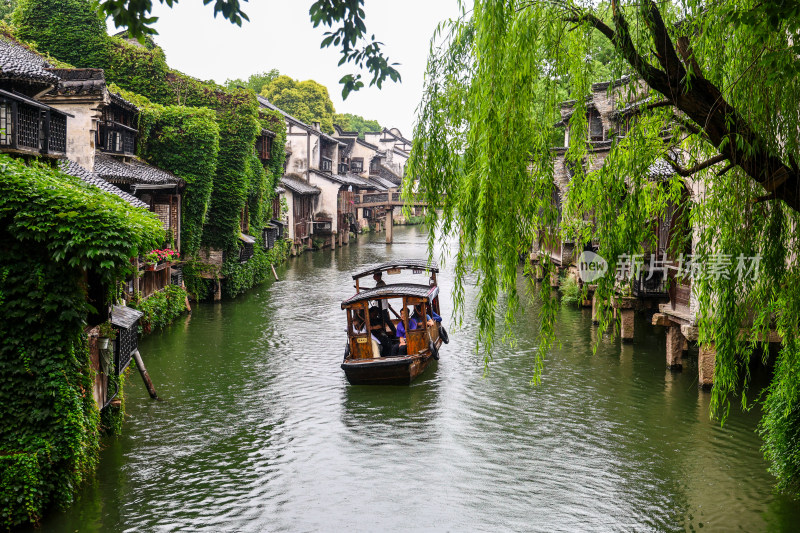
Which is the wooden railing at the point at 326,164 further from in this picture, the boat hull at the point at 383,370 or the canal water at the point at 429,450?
the boat hull at the point at 383,370

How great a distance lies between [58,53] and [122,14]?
2683 cm

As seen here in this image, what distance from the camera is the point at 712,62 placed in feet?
27.0

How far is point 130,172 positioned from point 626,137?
19.0 m

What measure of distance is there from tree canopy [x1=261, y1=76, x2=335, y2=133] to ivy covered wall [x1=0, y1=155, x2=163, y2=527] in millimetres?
65826

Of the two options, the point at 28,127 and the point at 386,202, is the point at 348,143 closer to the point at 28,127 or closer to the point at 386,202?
the point at 386,202

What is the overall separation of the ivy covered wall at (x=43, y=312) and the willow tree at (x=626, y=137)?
4642 mm

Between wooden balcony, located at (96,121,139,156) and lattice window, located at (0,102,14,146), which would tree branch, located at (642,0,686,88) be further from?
wooden balcony, located at (96,121,139,156)

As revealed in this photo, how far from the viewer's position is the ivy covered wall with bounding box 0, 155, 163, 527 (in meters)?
9.82

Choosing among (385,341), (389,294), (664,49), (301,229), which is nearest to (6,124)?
(389,294)

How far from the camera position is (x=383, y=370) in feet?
59.6

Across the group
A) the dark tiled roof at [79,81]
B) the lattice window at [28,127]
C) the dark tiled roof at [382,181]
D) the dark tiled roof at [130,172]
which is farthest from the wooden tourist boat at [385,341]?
the dark tiled roof at [382,181]

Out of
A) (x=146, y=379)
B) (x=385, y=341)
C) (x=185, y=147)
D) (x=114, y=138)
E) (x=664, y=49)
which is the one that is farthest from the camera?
(x=185, y=147)

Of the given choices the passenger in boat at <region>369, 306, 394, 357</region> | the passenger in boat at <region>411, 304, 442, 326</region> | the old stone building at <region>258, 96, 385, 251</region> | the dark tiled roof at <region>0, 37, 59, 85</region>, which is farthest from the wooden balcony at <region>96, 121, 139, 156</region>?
the old stone building at <region>258, 96, 385, 251</region>

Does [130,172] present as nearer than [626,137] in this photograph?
No
